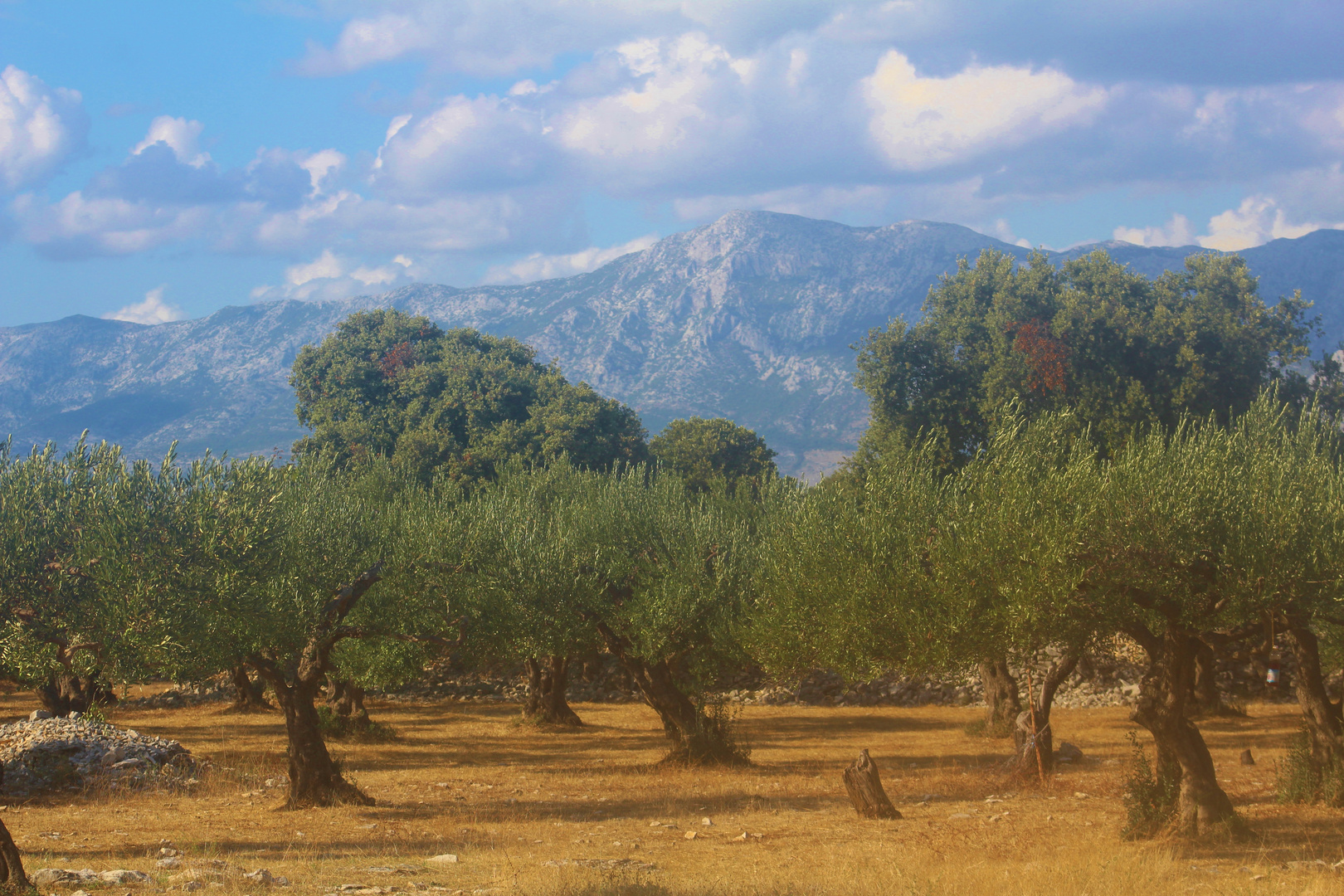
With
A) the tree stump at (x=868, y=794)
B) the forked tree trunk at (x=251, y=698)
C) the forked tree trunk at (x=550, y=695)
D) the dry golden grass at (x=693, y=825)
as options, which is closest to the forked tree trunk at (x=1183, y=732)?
the dry golden grass at (x=693, y=825)

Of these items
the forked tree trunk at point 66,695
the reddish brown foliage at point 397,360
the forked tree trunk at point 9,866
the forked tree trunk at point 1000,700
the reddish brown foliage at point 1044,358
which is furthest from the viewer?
the reddish brown foliage at point 397,360

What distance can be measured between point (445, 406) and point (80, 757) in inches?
1640

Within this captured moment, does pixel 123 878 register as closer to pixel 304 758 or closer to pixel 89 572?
pixel 89 572

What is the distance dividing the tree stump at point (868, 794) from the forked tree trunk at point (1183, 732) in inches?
224

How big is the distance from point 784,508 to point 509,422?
35608mm

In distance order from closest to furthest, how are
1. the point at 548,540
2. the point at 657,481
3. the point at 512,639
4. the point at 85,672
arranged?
1. the point at 85,672
2. the point at 512,639
3. the point at 548,540
4. the point at 657,481

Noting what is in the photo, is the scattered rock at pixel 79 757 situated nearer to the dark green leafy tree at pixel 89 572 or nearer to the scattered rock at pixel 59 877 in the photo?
the dark green leafy tree at pixel 89 572

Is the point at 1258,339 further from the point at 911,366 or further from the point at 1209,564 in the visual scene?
the point at 1209,564

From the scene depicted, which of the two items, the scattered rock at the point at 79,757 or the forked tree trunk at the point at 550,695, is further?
the forked tree trunk at the point at 550,695

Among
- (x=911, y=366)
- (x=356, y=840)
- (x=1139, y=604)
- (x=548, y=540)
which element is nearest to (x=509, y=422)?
(x=911, y=366)

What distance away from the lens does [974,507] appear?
60.4 feet

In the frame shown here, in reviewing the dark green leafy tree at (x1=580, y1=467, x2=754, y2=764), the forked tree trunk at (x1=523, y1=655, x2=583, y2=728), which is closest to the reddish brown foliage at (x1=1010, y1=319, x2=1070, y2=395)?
the dark green leafy tree at (x1=580, y1=467, x2=754, y2=764)

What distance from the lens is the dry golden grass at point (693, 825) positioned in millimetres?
13961

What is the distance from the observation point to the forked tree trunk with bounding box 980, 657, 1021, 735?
32.8 metres
